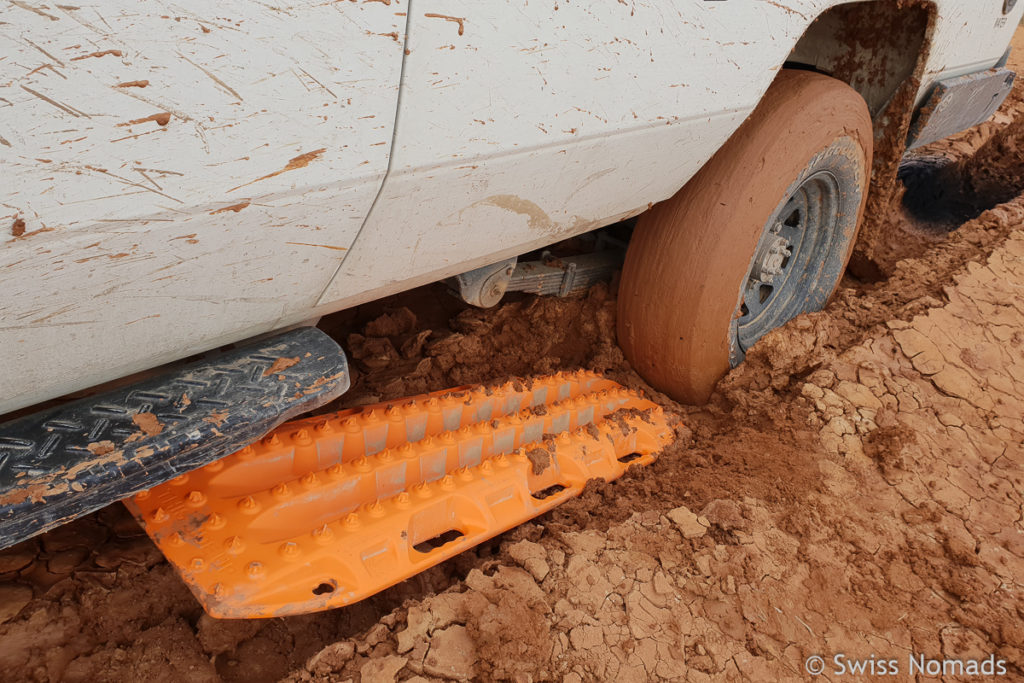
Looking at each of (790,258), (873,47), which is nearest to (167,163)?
(790,258)

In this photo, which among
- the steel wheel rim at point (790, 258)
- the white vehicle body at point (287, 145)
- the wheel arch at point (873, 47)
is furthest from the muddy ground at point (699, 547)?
the wheel arch at point (873, 47)

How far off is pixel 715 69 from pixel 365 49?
0.97 m

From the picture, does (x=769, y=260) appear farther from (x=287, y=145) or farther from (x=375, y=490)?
(x=287, y=145)

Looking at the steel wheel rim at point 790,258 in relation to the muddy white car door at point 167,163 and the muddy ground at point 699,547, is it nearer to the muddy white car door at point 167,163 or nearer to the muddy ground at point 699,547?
the muddy ground at point 699,547

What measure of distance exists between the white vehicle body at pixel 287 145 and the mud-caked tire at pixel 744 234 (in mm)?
591

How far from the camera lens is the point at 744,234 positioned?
2.36 meters

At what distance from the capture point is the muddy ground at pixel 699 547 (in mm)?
1706

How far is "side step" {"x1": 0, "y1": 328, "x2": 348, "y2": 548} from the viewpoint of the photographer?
1226 millimetres

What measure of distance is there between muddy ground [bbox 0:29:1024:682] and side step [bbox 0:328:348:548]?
0.62 meters

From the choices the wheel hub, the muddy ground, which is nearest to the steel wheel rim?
the wheel hub

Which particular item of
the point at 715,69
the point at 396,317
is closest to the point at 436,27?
the point at 715,69

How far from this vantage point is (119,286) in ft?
3.80

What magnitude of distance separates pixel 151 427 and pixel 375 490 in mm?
712

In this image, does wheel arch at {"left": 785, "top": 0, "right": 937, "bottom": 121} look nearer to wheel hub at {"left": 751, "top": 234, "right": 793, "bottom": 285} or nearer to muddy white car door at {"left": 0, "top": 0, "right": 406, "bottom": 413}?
wheel hub at {"left": 751, "top": 234, "right": 793, "bottom": 285}
